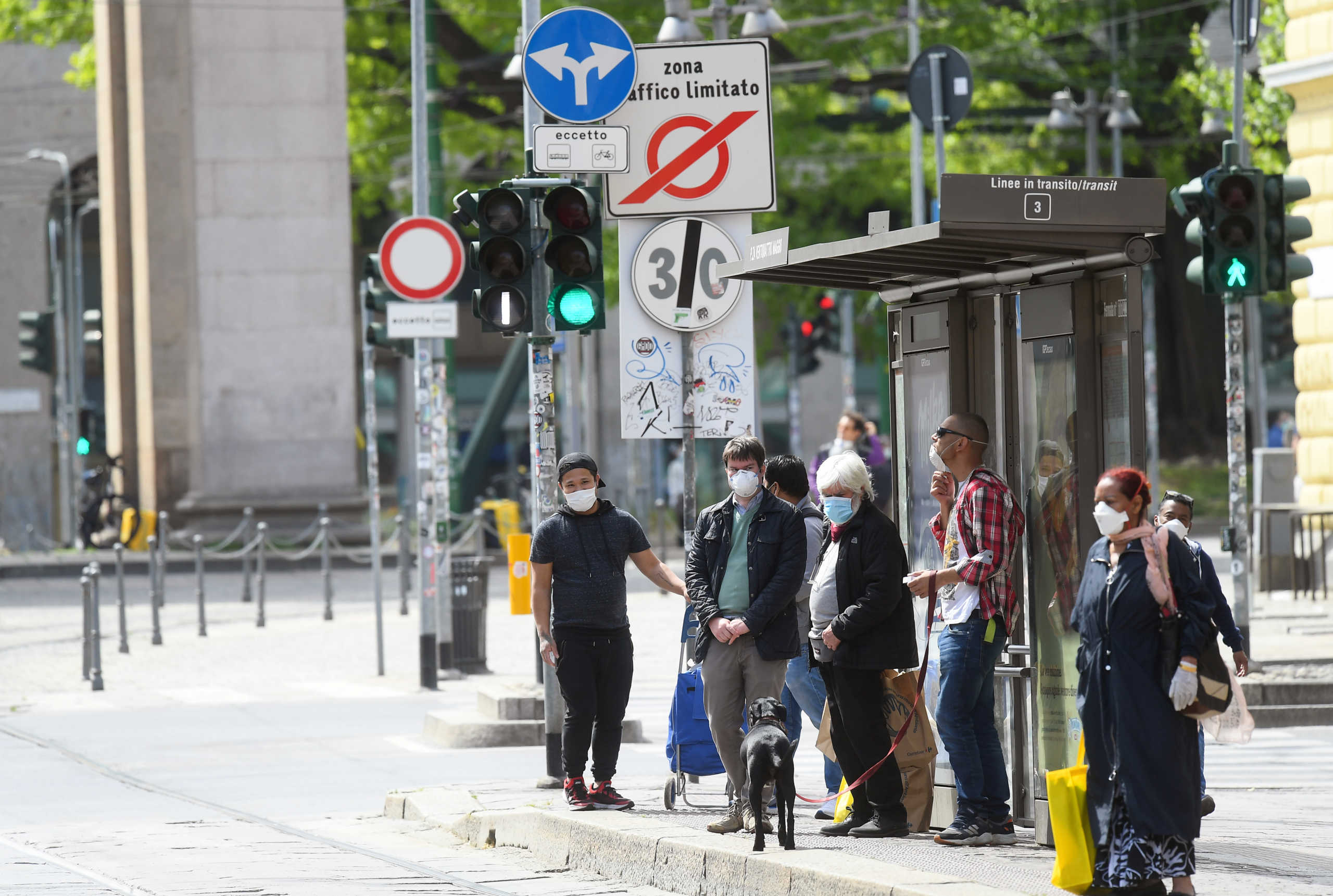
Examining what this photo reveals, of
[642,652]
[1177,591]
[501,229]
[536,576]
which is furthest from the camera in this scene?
[642,652]

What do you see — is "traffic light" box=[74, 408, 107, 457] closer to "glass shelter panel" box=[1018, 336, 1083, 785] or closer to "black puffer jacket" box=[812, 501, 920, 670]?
"black puffer jacket" box=[812, 501, 920, 670]

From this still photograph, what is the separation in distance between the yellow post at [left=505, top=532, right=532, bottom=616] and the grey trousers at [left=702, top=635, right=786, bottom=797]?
320cm

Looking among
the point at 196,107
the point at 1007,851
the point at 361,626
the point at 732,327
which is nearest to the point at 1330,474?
the point at 361,626

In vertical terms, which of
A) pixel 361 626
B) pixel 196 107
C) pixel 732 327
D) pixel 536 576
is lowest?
pixel 361 626

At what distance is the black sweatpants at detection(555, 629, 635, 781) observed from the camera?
8.95m

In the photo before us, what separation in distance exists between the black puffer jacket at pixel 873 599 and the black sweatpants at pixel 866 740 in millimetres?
85

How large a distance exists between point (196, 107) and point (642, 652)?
51.8 feet

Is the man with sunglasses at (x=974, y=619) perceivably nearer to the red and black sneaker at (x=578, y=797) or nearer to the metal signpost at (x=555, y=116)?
the red and black sneaker at (x=578, y=797)

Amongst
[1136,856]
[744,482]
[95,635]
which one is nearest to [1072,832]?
[1136,856]

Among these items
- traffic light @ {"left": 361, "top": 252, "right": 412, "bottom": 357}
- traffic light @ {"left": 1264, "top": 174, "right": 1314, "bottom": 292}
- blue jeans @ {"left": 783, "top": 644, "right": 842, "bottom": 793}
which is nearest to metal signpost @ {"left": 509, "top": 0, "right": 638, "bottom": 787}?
blue jeans @ {"left": 783, "top": 644, "right": 842, "bottom": 793}

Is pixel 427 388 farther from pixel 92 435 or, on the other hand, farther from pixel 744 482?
pixel 92 435

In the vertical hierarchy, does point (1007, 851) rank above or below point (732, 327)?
below

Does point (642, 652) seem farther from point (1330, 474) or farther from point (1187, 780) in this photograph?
point (1187, 780)

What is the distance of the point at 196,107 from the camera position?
29.6 metres
